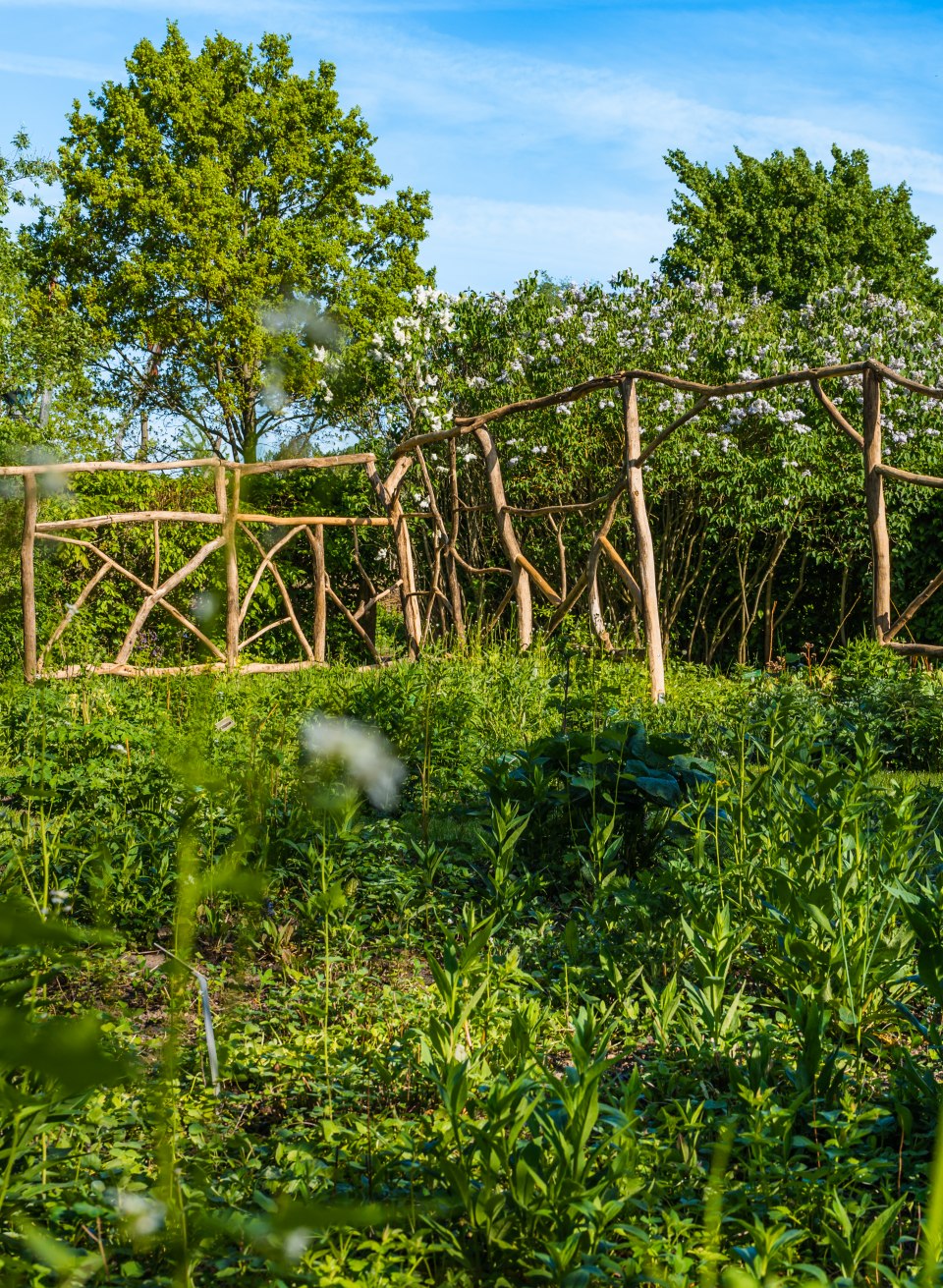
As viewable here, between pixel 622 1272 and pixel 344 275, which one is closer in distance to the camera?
pixel 622 1272

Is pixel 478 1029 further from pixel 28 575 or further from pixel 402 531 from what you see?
pixel 402 531

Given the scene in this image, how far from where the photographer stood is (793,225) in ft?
70.8

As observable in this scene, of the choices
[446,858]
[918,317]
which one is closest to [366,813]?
[446,858]

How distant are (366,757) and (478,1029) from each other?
47.1 inches


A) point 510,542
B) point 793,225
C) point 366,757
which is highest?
point 793,225

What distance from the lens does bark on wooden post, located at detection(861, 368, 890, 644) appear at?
253 inches

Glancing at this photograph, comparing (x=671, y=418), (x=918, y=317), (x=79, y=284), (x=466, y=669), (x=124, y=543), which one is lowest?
(x=466, y=669)

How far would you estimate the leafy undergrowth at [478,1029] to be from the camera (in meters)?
1.46

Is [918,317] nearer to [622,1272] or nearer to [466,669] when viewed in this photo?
[466,669]

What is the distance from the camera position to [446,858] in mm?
3801

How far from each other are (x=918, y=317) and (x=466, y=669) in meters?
10.1

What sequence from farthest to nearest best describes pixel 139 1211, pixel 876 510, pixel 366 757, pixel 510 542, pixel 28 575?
pixel 28 575 → pixel 510 542 → pixel 876 510 → pixel 366 757 → pixel 139 1211

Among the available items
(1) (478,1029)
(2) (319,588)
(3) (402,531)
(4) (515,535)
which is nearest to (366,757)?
(1) (478,1029)

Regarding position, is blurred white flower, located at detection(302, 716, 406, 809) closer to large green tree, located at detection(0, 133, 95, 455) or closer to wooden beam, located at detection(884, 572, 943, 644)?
wooden beam, located at detection(884, 572, 943, 644)
